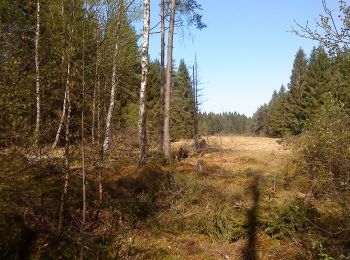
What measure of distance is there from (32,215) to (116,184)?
343 centimetres

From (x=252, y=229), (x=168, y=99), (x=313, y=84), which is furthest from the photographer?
(x=313, y=84)

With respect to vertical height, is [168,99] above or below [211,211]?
above

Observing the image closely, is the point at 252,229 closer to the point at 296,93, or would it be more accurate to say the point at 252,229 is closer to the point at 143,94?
the point at 143,94

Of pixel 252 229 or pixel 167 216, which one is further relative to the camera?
pixel 167 216

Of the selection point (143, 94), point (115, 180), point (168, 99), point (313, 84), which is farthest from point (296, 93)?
point (115, 180)

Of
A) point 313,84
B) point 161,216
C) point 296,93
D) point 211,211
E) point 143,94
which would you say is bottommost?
point 161,216

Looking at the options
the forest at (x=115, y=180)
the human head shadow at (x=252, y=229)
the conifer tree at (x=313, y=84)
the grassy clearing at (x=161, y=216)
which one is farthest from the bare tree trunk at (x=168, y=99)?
the conifer tree at (x=313, y=84)

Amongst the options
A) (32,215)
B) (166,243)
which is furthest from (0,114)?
(166,243)

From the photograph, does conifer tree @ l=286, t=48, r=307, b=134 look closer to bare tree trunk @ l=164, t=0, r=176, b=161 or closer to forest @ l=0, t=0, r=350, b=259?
bare tree trunk @ l=164, t=0, r=176, b=161

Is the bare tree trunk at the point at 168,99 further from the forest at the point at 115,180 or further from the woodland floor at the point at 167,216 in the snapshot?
the woodland floor at the point at 167,216

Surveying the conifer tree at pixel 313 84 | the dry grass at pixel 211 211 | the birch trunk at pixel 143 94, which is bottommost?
the dry grass at pixel 211 211

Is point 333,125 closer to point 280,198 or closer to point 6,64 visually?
point 280,198

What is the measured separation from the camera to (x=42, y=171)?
10273 mm

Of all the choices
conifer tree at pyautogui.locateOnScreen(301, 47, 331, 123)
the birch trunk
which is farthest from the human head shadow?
conifer tree at pyautogui.locateOnScreen(301, 47, 331, 123)
